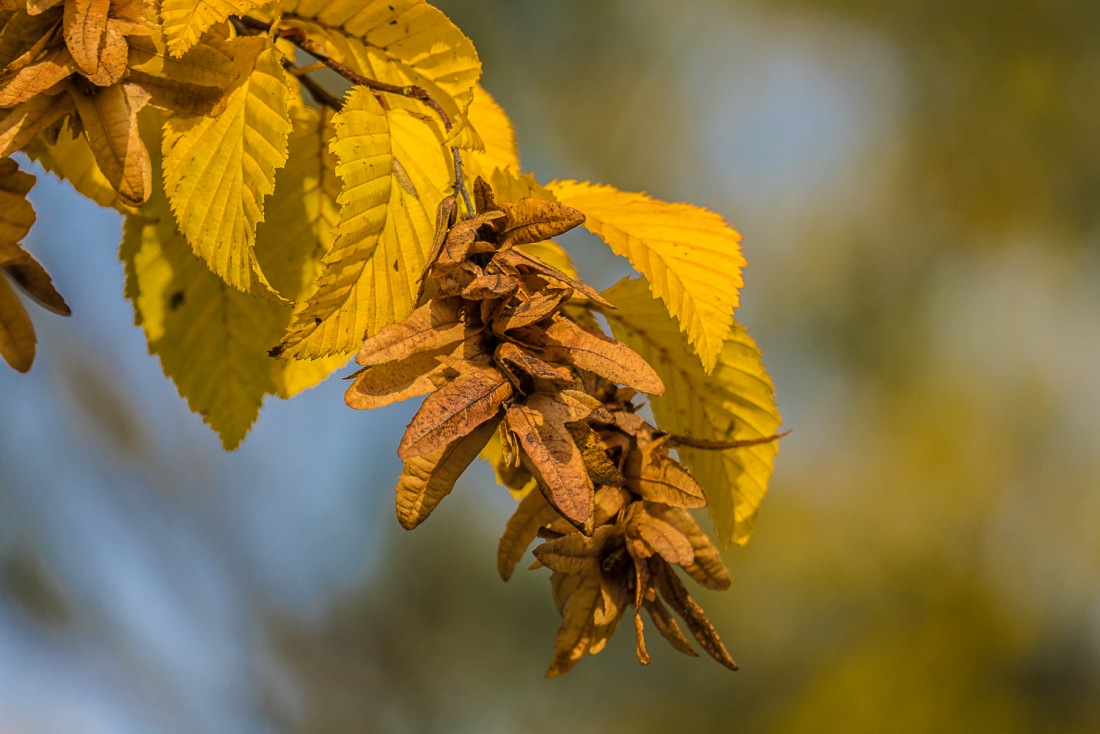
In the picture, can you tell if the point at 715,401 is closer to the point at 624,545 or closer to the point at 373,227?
the point at 624,545

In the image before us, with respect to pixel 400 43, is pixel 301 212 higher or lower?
lower

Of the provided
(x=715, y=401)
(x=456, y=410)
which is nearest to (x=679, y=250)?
(x=715, y=401)

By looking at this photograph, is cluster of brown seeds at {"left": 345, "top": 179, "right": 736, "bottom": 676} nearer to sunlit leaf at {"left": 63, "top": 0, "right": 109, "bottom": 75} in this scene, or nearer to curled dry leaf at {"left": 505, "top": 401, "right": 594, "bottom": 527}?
curled dry leaf at {"left": 505, "top": 401, "right": 594, "bottom": 527}

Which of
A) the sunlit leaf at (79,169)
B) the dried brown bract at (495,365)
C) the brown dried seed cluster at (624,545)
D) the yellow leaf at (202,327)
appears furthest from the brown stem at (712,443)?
the sunlit leaf at (79,169)

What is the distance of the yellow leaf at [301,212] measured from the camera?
60cm

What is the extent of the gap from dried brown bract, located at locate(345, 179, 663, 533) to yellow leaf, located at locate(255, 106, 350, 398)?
0.19m

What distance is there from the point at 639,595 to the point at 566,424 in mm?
154

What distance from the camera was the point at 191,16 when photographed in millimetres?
438

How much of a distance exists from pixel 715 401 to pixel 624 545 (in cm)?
12

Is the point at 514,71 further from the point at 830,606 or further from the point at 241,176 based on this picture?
the point at 241,176

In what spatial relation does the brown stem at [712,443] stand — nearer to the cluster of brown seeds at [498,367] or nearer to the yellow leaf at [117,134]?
the cluster of brown seeds at [498,367]

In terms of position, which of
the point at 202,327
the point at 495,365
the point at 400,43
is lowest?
the point at 202,327

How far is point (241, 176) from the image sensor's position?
1.60 feet

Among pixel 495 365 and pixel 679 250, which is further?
pixel 679 250
